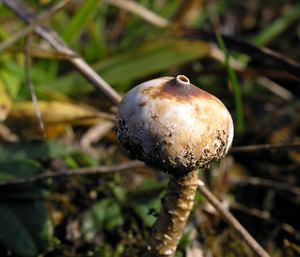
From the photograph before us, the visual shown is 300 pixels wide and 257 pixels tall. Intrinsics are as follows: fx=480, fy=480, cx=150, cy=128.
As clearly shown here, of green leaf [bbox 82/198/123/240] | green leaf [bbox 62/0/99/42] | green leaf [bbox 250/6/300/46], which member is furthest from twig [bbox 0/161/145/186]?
green leaf [bbox 250/6/300/46]

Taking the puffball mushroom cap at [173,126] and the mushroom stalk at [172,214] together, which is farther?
the mushroom stalk at [172,214]

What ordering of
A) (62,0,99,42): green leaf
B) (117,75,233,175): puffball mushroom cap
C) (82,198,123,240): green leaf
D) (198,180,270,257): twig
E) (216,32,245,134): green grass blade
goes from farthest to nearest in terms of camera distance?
(62,0,99,42): green leaf → (216,32,245,134): green grass blade → (82,198,123,240): green leaf → (198,180,270,257): twig → (117,75,233,175): puffball mushroom cap

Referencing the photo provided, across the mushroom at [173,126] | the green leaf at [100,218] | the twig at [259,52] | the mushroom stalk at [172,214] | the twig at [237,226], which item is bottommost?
the green leaf at [100,218]

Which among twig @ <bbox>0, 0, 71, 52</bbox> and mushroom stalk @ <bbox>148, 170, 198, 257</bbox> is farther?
twig @ <bbox>0, 0, 71, 52</bbox>

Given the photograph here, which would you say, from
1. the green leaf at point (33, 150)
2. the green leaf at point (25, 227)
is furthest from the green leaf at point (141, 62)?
the green leaf at point (25, 227)

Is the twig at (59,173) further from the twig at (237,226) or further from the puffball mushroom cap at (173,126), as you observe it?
the puffball mushroom cap at (173,126)

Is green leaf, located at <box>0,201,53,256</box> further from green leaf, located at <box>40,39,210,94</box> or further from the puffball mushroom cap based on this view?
green leaf, located at <box>40,39,210,94</box>

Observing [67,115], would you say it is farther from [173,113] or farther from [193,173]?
[173,113]

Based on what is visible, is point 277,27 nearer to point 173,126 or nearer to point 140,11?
point 140,11
